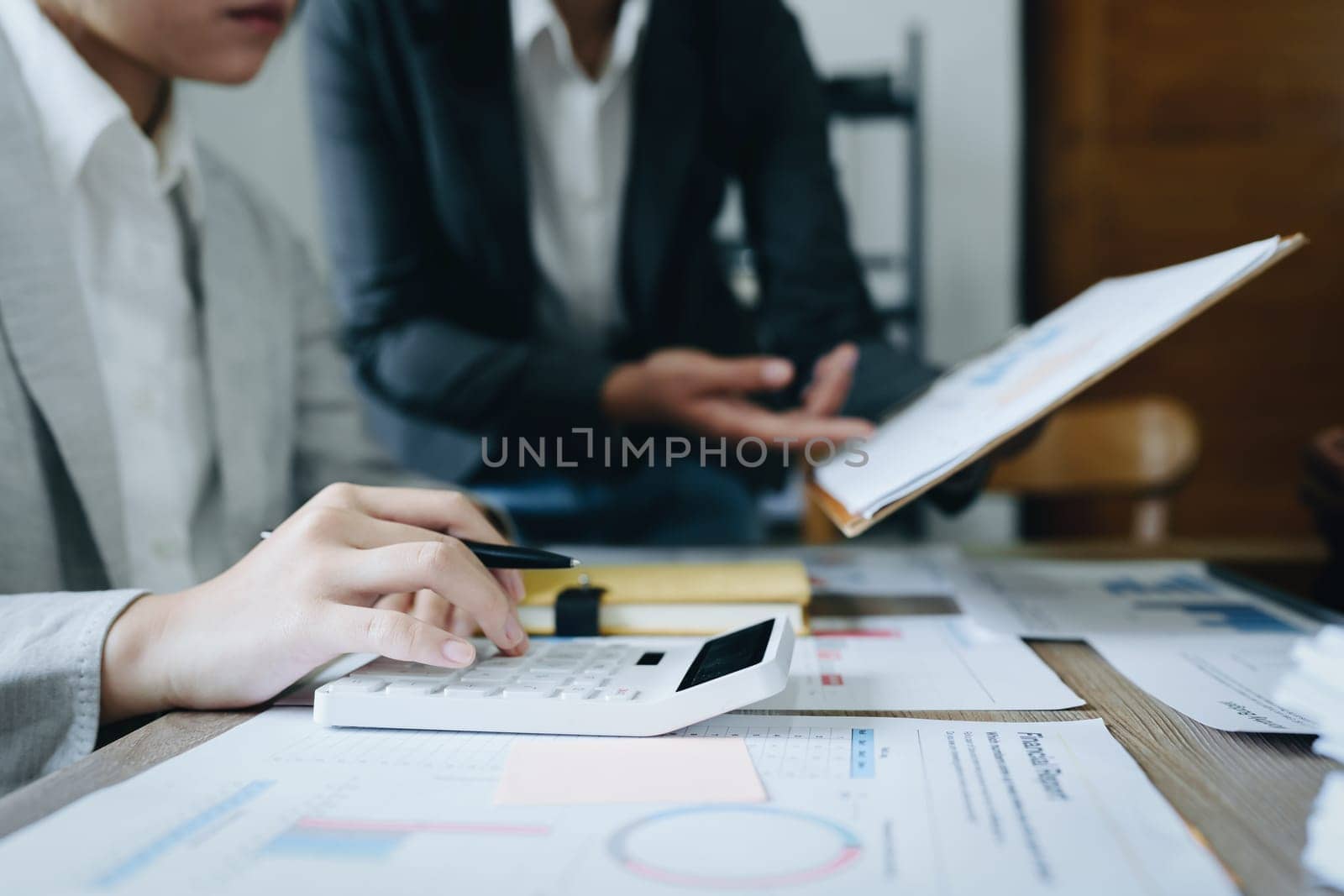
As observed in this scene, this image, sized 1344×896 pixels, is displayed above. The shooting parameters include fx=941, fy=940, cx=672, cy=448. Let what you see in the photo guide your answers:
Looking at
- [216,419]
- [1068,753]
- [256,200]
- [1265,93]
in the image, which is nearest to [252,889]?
[1068,753]

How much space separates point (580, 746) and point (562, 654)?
98 mm

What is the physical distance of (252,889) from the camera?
252 millimetres

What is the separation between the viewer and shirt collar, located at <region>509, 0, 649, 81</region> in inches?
36.9

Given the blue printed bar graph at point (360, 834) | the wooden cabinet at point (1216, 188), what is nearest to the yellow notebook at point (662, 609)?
the blue printed bar graph at point (360, 834)

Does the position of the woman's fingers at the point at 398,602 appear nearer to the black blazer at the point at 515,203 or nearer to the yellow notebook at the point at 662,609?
the yellow notebook at the point at 662,609

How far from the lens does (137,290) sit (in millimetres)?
663

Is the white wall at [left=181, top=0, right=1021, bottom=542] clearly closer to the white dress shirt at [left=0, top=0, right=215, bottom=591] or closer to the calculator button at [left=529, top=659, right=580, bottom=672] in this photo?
the white dress shirt at [left=0, top=0, right=215, bottom=591]

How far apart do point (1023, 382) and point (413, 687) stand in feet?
1.26

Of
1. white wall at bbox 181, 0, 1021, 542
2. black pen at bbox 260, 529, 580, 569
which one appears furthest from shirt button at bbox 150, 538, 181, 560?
white wall at bbox 181, 0, 1021, 542

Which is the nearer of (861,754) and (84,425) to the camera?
(861,754)

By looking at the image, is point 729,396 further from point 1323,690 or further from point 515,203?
point 1323,690

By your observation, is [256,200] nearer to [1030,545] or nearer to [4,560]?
[4,560]

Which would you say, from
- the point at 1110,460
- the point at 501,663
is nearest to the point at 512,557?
the point at 501,663

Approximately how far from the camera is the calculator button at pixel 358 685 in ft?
1.27
